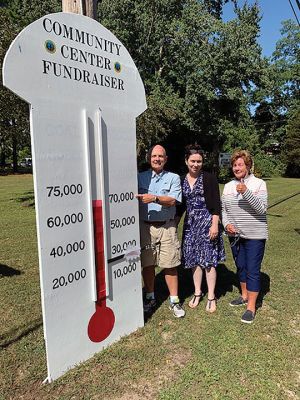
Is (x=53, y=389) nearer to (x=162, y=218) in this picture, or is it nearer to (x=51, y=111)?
(x=162, y=218)

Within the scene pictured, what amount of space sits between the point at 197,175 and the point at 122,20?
73.1 feet

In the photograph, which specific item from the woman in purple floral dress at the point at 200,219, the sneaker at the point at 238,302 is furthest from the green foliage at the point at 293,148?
the woman in purple floral dress at the point at 200,219

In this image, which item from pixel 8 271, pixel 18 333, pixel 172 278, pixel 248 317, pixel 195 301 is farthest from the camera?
pixel 8 271

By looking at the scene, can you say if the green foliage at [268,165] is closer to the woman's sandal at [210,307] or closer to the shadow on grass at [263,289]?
the shadow on grass at [263,289]

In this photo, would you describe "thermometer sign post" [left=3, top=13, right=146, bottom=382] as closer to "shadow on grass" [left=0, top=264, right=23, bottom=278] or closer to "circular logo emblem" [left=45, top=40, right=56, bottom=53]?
"circular logo emblem" [left=45, top=40, right=56, bottom=53]

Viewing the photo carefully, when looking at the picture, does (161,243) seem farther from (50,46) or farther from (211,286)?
(50,46)

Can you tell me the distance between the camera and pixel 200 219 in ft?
13.8

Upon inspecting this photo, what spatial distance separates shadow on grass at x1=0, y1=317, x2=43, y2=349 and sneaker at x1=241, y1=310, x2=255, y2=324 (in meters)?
2.16

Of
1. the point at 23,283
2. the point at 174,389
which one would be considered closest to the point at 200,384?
the point at 174,389

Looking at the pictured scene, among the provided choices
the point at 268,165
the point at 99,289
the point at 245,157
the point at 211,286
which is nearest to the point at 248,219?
the point at 245,157

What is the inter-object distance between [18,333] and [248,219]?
2.61 metres

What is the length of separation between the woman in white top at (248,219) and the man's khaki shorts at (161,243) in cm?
63

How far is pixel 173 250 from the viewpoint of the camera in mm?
4113

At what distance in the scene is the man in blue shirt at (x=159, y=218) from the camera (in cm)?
393
